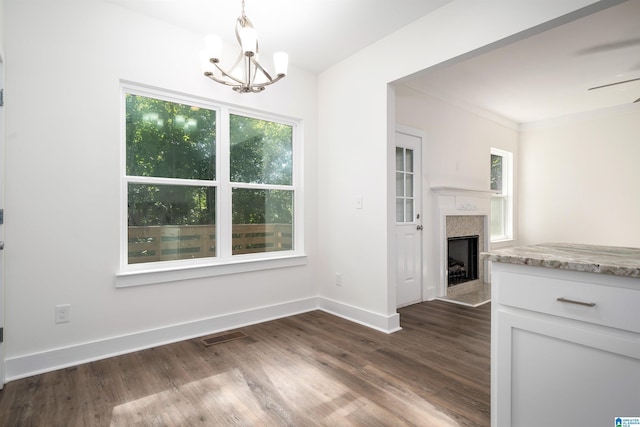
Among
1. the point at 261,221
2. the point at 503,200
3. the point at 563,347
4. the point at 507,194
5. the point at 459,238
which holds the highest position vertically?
the point at 507,194

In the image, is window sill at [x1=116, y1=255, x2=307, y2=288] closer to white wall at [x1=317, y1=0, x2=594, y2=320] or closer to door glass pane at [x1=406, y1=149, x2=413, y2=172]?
white wall at [x1=317, y1=0, x2=594, y2=320]

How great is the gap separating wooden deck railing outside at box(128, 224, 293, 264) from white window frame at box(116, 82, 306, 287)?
51mm

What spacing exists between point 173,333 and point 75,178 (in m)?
1.43

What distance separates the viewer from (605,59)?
337 cm

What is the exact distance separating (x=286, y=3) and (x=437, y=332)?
3.06m

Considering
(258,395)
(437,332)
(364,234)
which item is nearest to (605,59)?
(364,234)

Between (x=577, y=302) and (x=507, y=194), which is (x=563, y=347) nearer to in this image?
(x=577, y=302)

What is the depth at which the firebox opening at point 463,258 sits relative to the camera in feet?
15.4

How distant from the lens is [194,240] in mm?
2977

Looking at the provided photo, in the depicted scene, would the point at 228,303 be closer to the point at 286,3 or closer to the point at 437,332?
the point at 437,332

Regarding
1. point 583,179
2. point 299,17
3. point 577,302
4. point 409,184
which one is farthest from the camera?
point 583,179

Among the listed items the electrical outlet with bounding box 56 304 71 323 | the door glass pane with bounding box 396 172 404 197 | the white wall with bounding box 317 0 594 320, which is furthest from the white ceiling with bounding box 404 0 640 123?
the electrical outlet with bounding box 56 304 71 323

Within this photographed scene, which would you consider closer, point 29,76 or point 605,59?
point 29,76

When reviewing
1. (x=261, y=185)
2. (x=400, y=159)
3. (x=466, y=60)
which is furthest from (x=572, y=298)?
(x=400, y=159)
